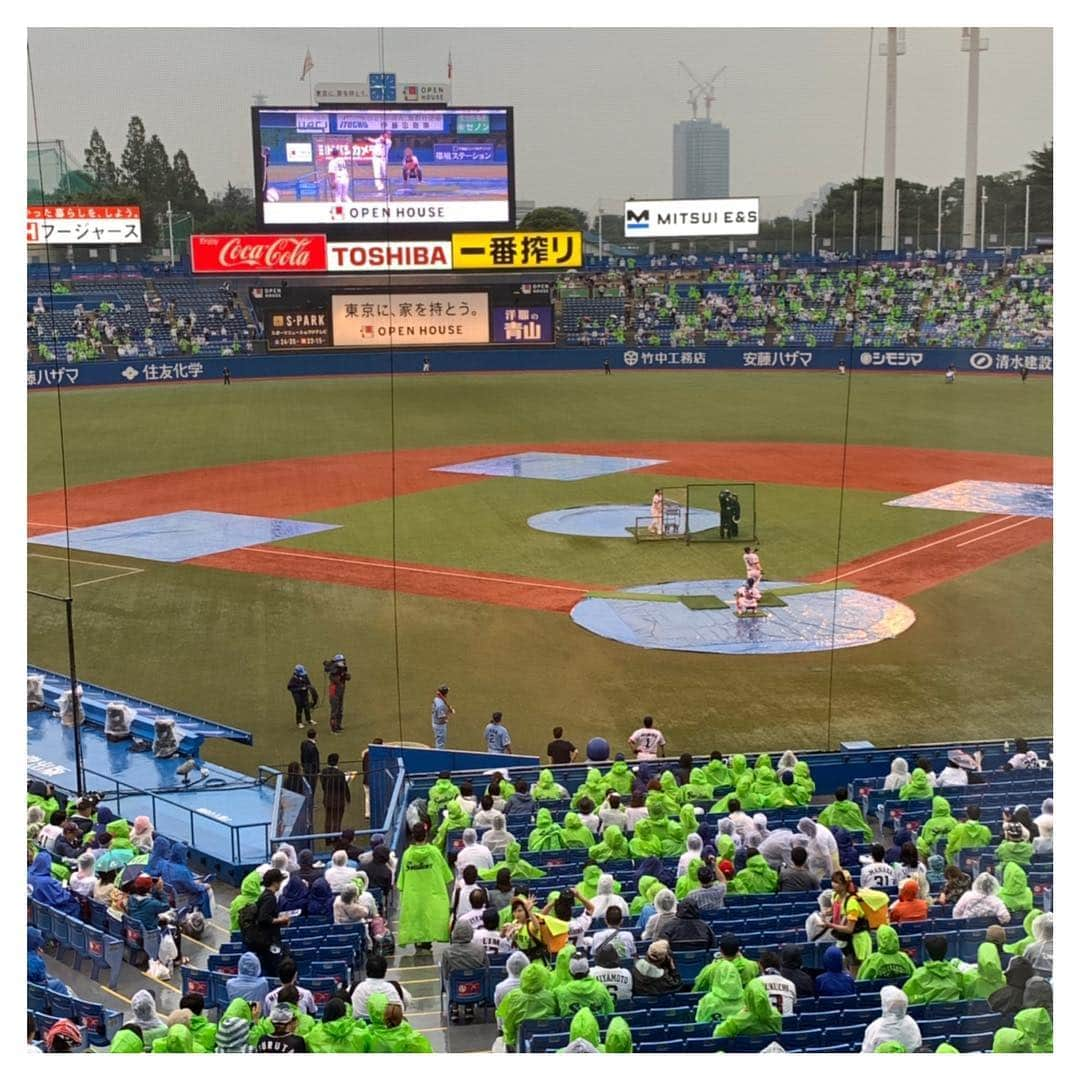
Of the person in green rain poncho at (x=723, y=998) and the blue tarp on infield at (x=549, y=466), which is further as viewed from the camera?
the blue tarp on infield at (x=549, y=466)

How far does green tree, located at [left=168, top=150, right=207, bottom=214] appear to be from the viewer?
72.1 metres

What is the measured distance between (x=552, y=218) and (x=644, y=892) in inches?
2589

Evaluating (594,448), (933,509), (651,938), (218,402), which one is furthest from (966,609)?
(218,402)

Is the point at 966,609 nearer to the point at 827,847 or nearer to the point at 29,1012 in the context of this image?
the point at 827,847

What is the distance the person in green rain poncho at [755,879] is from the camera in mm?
10875

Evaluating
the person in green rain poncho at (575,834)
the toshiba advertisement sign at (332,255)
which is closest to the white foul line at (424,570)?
Answer: the person in green rain poncho at (575,834)

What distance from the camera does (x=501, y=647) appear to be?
2184 cm

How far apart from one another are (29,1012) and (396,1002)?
2.57 metres

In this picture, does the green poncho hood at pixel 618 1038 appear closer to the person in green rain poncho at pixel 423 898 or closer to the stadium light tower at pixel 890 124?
the person in green rain poncho at pixel 423 898

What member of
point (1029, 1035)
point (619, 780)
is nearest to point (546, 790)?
point (619, 780)

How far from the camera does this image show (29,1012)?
29.0ft

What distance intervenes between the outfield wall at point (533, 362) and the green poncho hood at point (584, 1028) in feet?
161

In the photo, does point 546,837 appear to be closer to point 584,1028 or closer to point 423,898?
point 423,898

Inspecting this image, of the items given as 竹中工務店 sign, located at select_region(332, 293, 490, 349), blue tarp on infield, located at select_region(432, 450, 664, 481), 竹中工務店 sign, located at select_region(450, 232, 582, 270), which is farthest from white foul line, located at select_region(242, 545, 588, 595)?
竹中工務店 sign, located at select_region(332, 293, 490, 349)
